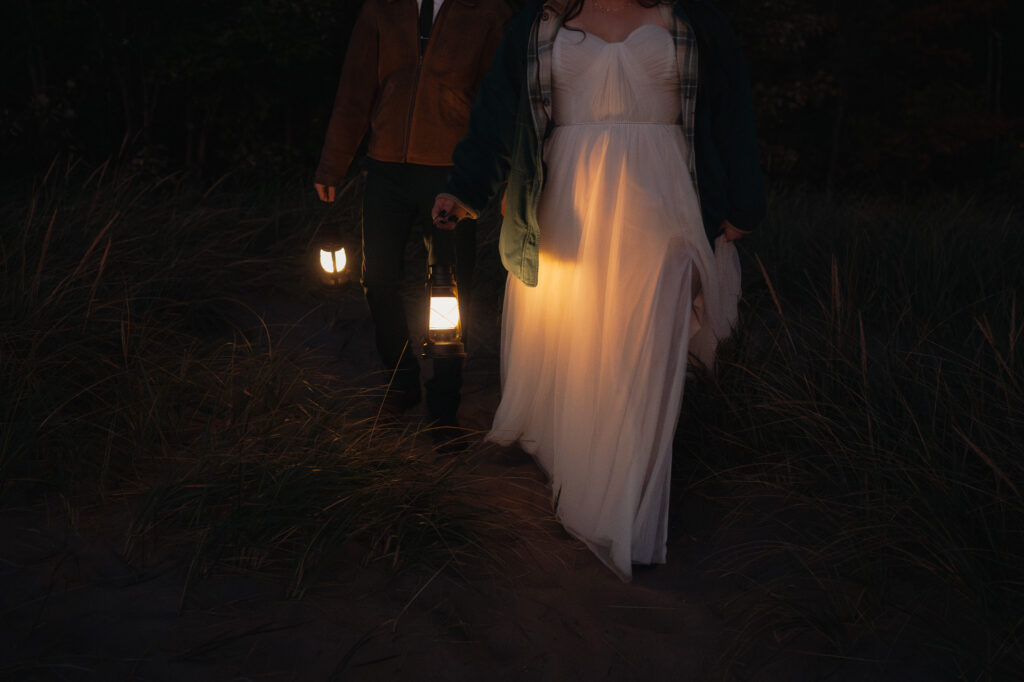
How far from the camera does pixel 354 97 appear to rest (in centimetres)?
389

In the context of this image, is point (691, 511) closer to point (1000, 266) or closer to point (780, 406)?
point (780, 406)

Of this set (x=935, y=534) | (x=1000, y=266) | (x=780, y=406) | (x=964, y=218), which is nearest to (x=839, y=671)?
(x=935, y=534)

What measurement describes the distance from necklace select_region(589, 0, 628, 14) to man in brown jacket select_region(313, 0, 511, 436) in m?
0.96

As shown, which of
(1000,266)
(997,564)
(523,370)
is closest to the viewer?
(997,564)

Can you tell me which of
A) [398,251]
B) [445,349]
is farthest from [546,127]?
[398,251]

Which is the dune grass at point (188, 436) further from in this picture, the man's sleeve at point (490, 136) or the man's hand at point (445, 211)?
the man's sleeve at point (490, 136)

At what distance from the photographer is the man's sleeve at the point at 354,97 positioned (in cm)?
379

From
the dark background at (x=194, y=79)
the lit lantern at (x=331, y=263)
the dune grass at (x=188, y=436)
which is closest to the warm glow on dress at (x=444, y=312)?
the dune grass at (x=188, y=436)

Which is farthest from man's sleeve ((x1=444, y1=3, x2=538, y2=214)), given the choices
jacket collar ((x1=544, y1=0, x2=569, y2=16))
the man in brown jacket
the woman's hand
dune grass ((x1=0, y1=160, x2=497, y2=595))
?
dune grass ((x1=0, y1=160, x2=497, y2=595))

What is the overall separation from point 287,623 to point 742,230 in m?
1.84

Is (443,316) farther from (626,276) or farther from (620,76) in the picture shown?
(620,76)

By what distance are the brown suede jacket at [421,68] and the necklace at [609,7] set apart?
0.96 metres

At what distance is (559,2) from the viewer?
114 inches

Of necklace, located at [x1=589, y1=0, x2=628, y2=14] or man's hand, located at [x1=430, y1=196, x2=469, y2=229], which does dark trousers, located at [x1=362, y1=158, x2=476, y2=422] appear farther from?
necklace, located at [x1=589, y1=0, x2=628, y2=14]
